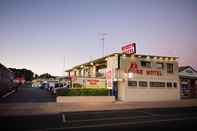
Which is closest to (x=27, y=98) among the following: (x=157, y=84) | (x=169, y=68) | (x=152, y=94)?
(x=152, y=94)

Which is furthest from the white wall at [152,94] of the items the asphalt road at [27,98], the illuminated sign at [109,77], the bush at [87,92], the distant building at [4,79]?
the distant building at [4,79]

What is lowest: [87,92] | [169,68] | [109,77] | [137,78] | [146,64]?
[87,92]

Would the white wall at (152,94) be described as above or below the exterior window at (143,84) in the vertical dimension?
below

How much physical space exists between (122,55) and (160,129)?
61.4 feet

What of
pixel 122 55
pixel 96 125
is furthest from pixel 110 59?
pixel 96 125

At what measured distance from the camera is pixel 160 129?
1169cm

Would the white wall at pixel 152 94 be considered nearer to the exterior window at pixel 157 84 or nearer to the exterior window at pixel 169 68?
the exterior window at pixel 157 84

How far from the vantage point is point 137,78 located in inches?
1196

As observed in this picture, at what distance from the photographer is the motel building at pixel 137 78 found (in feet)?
97.3

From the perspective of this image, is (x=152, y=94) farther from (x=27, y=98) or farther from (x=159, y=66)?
(x=27, y=98)

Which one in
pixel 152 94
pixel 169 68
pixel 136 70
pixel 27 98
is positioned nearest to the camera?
pixel 136 70

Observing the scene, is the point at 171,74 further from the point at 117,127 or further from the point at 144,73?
the point at 117,127

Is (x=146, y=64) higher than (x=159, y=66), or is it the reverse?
(x=146, y=64)

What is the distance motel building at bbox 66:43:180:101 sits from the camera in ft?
97.3
